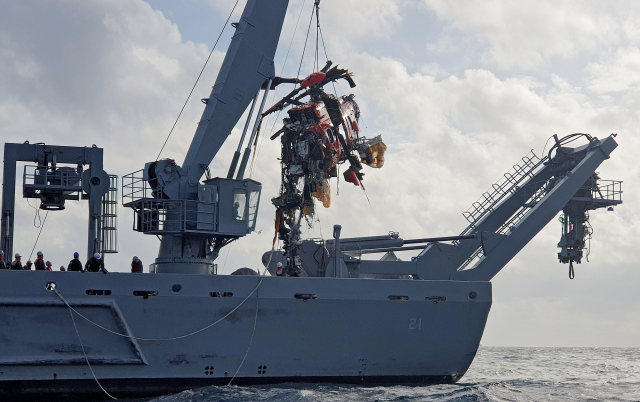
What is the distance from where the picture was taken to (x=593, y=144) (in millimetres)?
25969

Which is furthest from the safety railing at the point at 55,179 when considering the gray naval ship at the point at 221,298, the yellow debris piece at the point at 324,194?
the yellow debris piece at the point at 324,194

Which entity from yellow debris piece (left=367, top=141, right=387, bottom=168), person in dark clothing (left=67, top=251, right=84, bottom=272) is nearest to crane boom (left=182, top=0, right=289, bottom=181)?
person in dark clothing (left=67, top=251, right=84, bottom=272)

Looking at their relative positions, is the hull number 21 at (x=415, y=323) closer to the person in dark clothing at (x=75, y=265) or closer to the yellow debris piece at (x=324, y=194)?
the yellow debris piece at (x=324, y=194)

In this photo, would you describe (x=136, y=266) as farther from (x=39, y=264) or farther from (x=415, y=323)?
(x=415, y=323)

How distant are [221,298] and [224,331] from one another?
97 cm

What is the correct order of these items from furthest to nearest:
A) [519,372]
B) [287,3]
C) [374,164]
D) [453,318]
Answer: [519,372]
[374,164]
[287,3]
[453,318]

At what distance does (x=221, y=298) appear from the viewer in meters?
17.8

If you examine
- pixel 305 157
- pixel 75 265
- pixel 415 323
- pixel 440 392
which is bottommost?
pixel 440 392

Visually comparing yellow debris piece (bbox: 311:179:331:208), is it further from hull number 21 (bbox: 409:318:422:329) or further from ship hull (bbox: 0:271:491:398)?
hull number 21 (bbox: 409:318:422:329)

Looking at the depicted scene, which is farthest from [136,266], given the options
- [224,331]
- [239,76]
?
[239,76]

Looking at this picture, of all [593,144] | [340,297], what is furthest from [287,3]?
[593,144]

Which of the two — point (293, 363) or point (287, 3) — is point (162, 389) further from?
point (287, 3)

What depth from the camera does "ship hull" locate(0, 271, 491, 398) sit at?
16.5m

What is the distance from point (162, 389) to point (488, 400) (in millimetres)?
9217
